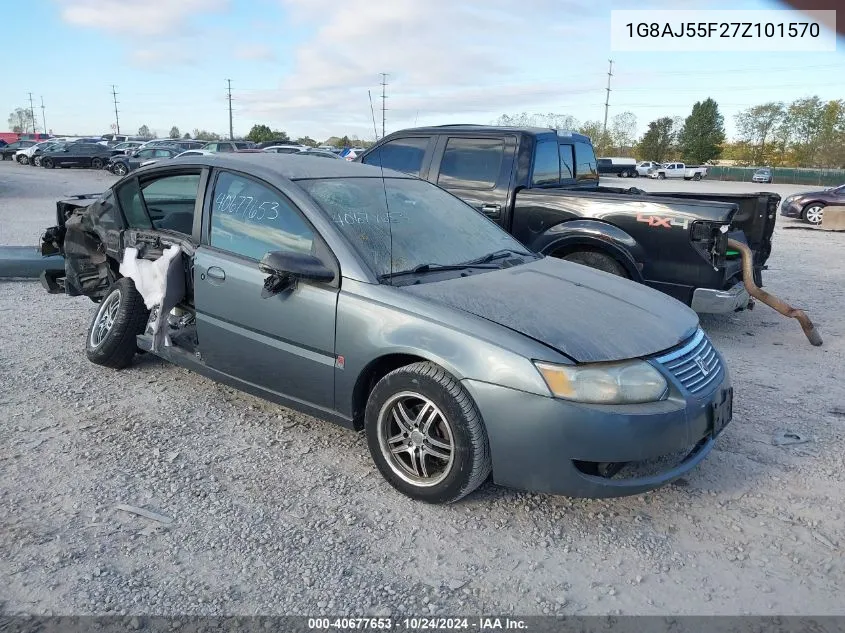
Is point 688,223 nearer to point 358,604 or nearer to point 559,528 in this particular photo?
point 559,528

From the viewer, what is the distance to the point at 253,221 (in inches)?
155

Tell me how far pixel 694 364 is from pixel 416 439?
1.42 m

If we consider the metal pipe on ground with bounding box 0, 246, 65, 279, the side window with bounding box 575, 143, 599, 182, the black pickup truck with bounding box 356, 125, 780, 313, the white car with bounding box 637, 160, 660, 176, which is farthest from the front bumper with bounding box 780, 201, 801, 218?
the white car with bounding box 637, 160, 660, 176

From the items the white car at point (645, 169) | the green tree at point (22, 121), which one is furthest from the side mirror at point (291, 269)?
the green tree at point (22, 121)

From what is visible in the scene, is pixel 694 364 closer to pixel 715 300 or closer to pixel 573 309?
pixel 573 309

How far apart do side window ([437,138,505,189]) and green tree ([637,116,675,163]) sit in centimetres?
7804

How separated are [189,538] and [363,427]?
1009 mm

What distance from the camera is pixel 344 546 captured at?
2.93 metres

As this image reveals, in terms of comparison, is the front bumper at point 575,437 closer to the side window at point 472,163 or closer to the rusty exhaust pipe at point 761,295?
the rusty exhaust pipe at point 761,295

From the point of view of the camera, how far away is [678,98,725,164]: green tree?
256 feet

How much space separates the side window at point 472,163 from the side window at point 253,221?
3.11 meters

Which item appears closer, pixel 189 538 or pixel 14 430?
A: pixel 189 538

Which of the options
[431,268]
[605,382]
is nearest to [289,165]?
[431,268]

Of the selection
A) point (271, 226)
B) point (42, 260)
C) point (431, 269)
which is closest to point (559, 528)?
point (431, 269)
